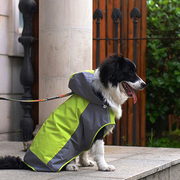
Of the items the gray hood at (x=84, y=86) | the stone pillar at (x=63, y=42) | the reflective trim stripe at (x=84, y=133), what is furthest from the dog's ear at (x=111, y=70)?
the stone pillar at (x=63, y=42)

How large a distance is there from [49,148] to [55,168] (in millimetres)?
220

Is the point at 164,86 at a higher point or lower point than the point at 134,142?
higher

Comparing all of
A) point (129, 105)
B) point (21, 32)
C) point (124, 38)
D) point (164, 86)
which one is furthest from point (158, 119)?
point (21, 32)

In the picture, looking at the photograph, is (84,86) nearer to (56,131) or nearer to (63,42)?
(56,131)

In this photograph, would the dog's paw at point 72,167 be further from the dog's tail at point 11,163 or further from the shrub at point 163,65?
the shrub at point 163,65

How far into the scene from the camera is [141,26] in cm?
759

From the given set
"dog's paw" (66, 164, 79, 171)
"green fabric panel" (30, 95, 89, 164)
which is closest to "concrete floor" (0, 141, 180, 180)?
"dog's paw" (66, 164, 79, 171)

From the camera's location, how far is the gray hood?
4.32 meters

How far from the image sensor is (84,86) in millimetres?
4406

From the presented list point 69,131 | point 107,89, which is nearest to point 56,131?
point 69,131

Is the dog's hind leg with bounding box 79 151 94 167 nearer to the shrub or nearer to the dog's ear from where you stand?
the dog's ear

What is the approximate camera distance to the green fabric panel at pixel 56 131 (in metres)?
4.21

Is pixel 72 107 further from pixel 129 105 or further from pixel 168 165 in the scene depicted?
pixel 129 105

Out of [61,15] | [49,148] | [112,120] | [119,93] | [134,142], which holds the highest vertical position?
[61,15]
